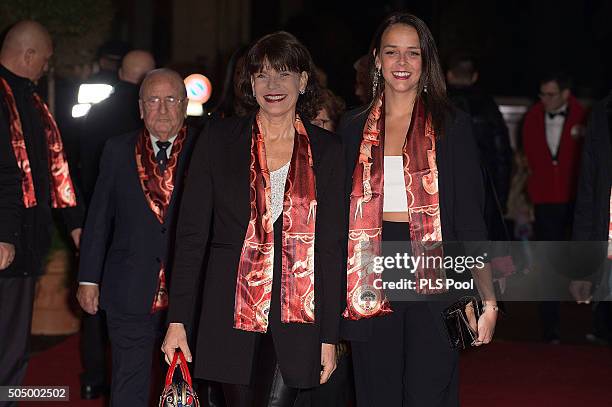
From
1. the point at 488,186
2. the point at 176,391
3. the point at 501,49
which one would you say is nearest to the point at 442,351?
the point at 488,186

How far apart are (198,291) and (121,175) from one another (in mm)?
1539

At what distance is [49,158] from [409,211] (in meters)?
2.42

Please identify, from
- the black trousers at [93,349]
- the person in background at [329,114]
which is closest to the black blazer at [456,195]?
the person in background at [329,114]

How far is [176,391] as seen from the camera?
4238 millimetres

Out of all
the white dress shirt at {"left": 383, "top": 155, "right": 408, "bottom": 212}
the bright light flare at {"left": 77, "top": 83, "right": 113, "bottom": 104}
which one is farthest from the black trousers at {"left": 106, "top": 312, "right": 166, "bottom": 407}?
the bright light flare at {"left": 77, "top": 83, "right": 113, "bottom": 104}

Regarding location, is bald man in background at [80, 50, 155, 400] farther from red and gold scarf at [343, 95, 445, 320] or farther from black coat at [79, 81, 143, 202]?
red and gold scarf at [343, 95, 445, 320]

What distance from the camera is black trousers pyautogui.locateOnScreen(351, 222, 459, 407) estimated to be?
4684 millimetres

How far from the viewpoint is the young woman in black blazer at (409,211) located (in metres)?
4.66

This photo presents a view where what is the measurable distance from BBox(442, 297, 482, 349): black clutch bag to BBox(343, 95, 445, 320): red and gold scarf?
5.4 inches

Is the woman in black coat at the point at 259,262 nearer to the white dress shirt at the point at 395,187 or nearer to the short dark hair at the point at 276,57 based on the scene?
the short dark hair at the point at 276,57

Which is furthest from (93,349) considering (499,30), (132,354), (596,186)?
(499,30)

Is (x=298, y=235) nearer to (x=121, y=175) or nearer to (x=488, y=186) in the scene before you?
(x=488, y=186)

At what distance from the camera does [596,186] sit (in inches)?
211

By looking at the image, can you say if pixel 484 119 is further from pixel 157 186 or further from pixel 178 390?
pixel 178 390
